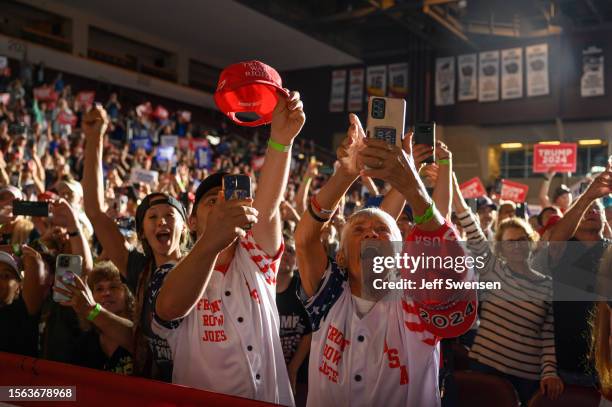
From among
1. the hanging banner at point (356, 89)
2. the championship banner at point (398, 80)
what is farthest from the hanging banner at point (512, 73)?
the hanging banner at point (356, 89)

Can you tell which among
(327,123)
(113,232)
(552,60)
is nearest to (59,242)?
(113,232)

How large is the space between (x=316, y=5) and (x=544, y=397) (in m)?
16.3

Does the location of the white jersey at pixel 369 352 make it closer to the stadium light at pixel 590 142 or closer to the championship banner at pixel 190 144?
the championship banner at pixel 190 144

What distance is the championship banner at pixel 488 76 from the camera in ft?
58.4

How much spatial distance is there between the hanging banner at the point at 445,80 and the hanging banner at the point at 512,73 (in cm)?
145

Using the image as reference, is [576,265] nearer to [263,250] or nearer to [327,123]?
[263,250]

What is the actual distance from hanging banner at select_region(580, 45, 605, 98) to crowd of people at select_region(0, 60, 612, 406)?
14993mm

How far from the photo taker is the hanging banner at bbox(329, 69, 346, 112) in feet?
67.7

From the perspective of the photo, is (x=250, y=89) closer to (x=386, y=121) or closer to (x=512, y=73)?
(x=386, y=121)

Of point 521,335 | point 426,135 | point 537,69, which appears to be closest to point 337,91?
point 537,69

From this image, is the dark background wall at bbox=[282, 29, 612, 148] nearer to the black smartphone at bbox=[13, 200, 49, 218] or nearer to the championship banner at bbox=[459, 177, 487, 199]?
the championship banner at bbox=[459, 177, 487, 199]

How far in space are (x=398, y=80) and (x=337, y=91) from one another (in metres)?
2.30

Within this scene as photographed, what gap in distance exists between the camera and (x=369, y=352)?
1836 millimetres

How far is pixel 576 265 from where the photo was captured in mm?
2494
